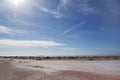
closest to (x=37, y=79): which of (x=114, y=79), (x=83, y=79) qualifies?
(x=83, y=79)

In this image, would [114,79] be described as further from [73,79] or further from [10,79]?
[10,79]

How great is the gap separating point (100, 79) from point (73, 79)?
7.28ft

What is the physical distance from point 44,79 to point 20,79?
75.4 inches

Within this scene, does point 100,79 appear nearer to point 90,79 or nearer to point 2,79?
point 90,79

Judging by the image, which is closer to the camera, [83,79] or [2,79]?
[2,79]

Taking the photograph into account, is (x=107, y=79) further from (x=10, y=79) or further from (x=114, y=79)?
(x=10, y=79)

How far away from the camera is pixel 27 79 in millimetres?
11406

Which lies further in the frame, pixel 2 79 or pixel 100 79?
pixel 100 79

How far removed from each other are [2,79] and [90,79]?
697 cm

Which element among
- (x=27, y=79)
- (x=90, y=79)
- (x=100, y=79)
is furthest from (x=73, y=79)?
(x=27, y=79)

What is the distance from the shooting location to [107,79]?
11609mm

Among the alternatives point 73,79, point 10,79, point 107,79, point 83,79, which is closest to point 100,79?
point 107,79

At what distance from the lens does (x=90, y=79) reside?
38.2ft

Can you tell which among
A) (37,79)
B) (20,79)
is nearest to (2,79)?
(20,79)
